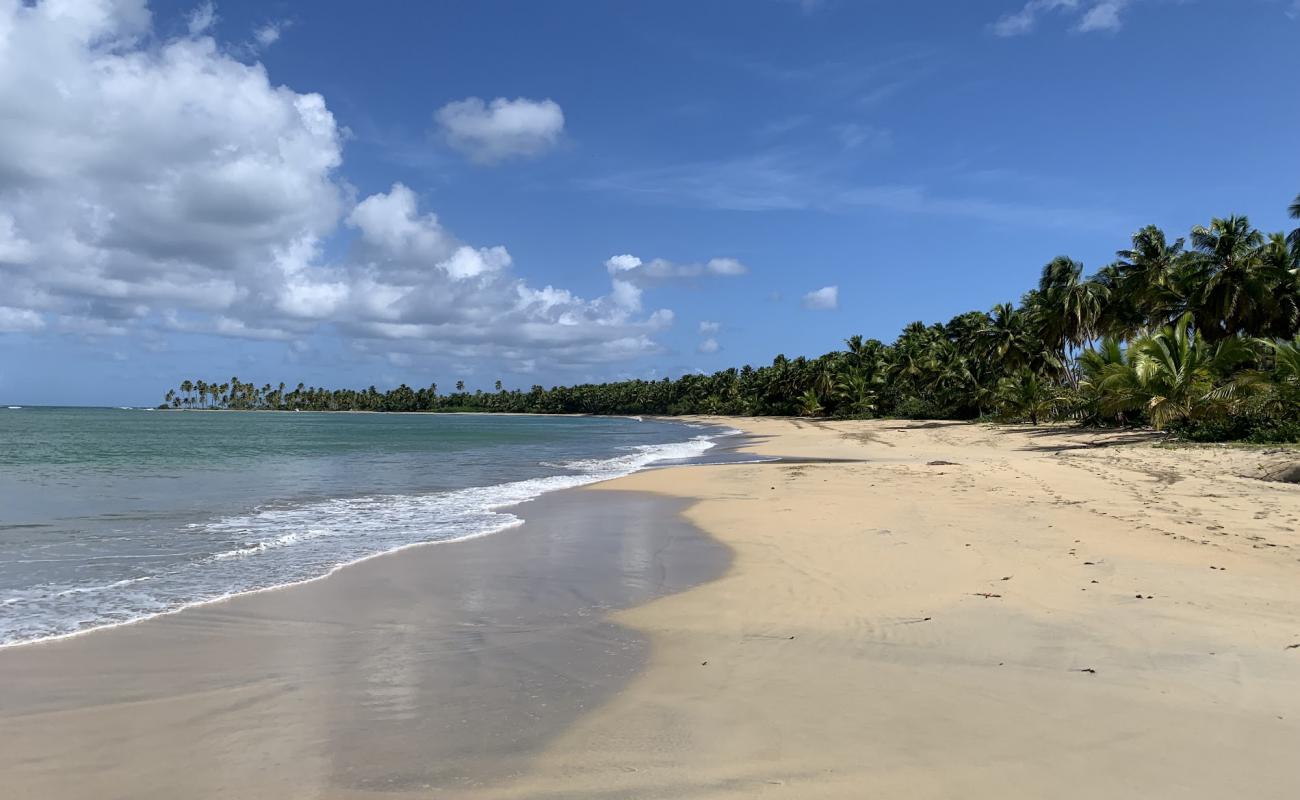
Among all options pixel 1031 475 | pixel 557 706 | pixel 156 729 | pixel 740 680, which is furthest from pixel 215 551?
pixel 1031 475

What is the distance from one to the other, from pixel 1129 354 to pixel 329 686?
3378 cm

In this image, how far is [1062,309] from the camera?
51.0 m

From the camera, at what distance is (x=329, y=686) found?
5.43 meters

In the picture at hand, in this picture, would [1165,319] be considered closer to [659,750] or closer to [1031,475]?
[1031,475]

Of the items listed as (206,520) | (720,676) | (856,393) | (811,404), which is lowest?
(206,520)

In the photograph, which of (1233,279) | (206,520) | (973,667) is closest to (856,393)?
(1233,279)

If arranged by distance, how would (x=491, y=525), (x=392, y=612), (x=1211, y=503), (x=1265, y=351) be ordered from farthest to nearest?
(x=1265, y=351)
(x=491, y=525)
(x=1211, y=503)
(x=392, y=612)

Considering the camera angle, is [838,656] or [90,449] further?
[90,449]

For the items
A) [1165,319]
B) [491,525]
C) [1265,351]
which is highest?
[1165,319]

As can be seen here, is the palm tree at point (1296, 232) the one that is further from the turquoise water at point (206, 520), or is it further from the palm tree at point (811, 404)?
the palm tree at point (811, 404)

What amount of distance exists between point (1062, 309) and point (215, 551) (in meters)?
55.0

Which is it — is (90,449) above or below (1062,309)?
below

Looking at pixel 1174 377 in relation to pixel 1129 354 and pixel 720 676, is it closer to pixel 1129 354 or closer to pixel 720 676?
pixel 1129 354

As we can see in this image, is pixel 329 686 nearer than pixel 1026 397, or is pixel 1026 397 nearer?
pixel 329 686
